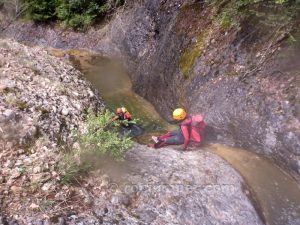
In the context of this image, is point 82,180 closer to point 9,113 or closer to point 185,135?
point 9,113

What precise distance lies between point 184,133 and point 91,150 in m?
2.99

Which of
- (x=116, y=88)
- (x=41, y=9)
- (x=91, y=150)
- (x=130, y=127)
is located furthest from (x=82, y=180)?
(x=41, y=9)

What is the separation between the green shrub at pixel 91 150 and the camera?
5.56 metres

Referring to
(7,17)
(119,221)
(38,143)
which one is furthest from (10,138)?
(7,17)

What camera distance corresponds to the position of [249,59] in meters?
8.57

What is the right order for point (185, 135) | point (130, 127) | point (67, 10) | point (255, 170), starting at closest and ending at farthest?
point (255, 170) → point (185, 135) → point (130, 127) → point (67, 10)

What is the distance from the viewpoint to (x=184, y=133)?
8391 mm

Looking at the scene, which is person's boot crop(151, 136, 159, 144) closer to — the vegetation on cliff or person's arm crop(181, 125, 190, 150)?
person's arm crop(181, 125, 190, 150)

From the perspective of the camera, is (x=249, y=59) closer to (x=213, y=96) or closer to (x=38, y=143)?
(x=213, y=96)

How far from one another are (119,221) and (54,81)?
163 inches

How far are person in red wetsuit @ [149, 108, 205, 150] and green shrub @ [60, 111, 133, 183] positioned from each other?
97.6 inches

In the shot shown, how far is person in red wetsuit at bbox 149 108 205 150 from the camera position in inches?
332

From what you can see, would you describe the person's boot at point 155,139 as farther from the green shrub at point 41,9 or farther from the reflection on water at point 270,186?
the green shrub at point 41,9

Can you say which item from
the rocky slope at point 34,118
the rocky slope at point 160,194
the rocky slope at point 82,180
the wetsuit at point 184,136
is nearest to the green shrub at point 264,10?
the wetsuit at point 184,136
